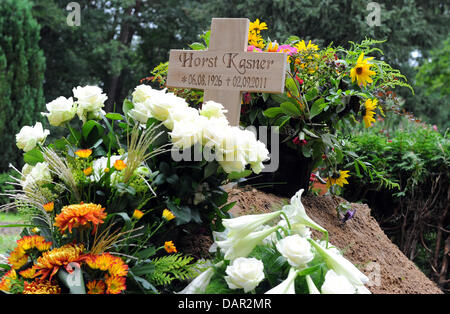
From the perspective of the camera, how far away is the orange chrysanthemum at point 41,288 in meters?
1.37

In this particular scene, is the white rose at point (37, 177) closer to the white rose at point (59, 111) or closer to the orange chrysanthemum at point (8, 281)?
the white rose at point (59, 111)

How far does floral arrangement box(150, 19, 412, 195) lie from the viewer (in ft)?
7.91

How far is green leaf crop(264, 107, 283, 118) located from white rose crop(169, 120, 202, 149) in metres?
0.87

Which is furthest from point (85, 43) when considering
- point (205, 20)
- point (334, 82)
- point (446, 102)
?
point (334, 82)

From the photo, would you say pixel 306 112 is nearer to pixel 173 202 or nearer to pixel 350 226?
pixel 350 226

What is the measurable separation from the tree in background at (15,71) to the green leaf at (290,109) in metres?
6.10

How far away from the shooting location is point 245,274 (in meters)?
1.35

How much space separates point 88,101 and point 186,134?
57 cm

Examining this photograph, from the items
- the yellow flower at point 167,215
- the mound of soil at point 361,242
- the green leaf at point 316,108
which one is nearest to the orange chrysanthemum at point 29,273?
the yellow flower at point 167,215

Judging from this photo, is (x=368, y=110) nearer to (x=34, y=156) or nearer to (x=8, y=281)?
(x=34, y=156)

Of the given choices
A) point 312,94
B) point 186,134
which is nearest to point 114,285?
point 186,134

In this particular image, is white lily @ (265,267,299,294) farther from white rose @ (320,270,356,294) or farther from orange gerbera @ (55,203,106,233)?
orange gerbera @ (55,203,106,233)

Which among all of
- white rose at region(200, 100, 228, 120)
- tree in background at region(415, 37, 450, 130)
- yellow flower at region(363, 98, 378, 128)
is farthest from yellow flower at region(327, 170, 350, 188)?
tree in background at region(415, 37, 450, 130)
